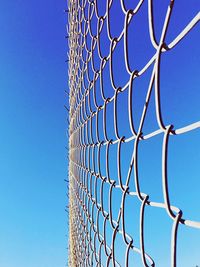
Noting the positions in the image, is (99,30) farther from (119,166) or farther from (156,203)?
(156,203)

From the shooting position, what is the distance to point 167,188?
1089 millimetres

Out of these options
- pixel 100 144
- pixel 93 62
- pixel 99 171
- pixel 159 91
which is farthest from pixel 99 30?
pixel 159 91

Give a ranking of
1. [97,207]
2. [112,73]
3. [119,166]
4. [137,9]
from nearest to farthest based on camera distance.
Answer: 1. [137,9]
2. [119,166]
3. [112,73]
4. [97,207]

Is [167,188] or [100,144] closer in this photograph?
[167,188]

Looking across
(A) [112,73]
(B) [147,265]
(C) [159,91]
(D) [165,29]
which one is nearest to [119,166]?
(A) [112,73]

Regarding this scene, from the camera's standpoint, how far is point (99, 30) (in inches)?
93.7

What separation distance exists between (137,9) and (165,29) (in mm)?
451

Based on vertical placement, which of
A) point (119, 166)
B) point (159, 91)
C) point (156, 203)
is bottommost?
point (156, 203)

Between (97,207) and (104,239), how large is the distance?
386 millimetres

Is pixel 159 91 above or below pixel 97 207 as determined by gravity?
below

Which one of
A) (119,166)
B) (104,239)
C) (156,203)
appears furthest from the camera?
(104,239)

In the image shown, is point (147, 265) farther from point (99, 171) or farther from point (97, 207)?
point (97, 207)

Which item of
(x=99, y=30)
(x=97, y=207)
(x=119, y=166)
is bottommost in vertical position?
(x=119, y=166)

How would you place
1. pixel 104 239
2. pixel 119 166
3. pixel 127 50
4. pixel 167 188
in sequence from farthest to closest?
1. pixel 104 239
2. pixel 119 166
3. pixel 127 50
4. pixel 167 188
